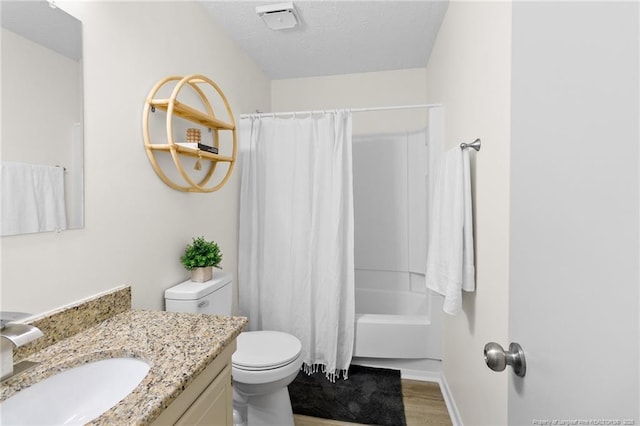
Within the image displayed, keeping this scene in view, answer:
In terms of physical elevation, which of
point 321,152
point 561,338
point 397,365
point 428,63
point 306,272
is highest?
point 428,63

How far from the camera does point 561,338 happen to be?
45cm

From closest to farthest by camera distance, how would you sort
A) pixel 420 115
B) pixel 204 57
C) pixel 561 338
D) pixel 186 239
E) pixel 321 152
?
pixel 561 338, pixel 186 239, pixel 204 57, pixel 321 152, pixel 420 115

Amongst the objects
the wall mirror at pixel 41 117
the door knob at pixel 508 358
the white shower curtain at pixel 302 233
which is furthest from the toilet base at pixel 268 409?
the door knob at pixel 508 358

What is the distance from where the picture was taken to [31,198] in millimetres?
1002

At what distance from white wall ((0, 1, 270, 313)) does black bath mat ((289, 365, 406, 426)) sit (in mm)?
1109

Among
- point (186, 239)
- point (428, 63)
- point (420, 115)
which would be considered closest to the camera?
point (186, 239)

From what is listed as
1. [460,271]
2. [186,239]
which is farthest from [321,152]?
[460,271]

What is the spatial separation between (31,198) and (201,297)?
812 millimetres

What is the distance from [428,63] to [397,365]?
2.44 metres

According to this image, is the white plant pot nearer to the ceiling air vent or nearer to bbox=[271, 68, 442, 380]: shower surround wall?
the ceiling air vent

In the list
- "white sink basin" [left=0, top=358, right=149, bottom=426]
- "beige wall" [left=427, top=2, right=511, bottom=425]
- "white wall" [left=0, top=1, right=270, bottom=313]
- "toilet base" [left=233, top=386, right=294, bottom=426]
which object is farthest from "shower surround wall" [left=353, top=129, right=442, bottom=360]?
"white sink basin" [left=0, top=358, right=149, bottom=426]

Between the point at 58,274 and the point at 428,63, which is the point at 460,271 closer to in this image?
the point at 58,274

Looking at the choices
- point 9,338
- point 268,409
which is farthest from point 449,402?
point 9,338

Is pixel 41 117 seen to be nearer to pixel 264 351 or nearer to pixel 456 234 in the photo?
pixel 264 351
